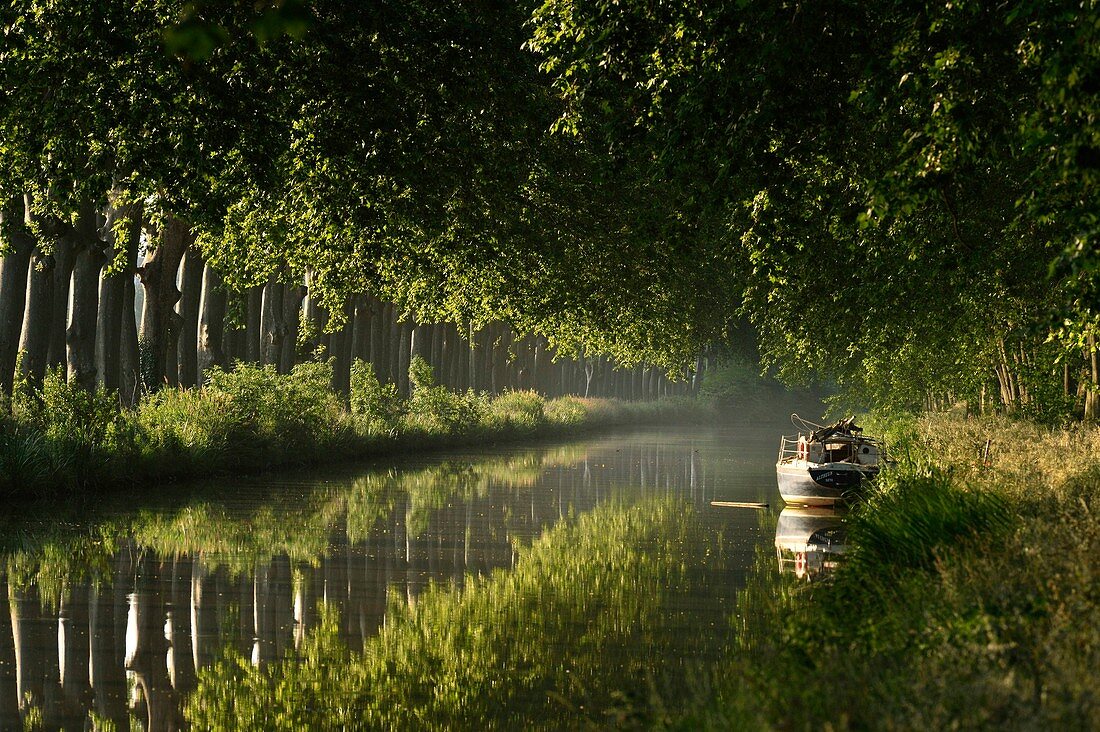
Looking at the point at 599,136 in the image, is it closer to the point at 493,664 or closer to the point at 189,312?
the point at 493,664

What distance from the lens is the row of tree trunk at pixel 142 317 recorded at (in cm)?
2864

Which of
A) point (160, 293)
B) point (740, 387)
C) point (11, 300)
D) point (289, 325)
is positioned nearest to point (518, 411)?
point (289, 325)

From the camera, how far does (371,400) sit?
44.3 meters

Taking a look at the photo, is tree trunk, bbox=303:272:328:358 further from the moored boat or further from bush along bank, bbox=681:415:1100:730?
bush along bank, bbox=681:415:1100:730

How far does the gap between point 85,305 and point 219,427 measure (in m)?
3.84

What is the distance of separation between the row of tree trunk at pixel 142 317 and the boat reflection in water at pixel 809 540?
10.4 metres

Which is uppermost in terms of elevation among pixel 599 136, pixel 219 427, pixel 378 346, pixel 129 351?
pixel 599 136

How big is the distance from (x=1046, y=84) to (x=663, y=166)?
4.98 meters

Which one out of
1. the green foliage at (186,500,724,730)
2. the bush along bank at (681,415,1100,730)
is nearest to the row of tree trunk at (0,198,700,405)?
the green foliage at (186,500,724,730)

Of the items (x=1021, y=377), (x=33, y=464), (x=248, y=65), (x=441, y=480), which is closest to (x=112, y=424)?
(x=33, y=464)

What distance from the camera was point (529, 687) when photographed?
1087 cm

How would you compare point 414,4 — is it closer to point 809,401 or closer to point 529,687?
point 529,687

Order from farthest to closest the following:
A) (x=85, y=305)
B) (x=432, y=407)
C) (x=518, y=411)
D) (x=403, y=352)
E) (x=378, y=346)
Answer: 1. (x=518, y=411)
2. (x=403, y=352)
3. (x=378, y=346)
4. (x=432, y=407)
5. (x=85, y=305)

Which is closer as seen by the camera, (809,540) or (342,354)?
(809,540)
